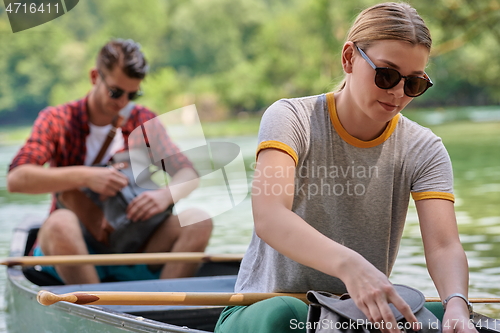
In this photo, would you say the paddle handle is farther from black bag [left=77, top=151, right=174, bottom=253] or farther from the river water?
the river water

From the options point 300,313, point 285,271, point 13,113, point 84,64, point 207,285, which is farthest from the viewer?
point 84,64

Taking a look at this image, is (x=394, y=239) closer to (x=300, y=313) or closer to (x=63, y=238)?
(x=300, y=313)

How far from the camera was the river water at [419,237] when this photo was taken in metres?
4.56

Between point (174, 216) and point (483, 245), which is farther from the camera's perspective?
point (483, 245)

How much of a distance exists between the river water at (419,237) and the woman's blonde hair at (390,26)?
7.70 ft

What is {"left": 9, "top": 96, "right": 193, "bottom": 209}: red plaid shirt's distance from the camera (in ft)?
10.9

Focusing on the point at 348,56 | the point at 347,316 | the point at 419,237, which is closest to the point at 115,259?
the point at 348,56

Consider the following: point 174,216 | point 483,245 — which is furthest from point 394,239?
point 483,245

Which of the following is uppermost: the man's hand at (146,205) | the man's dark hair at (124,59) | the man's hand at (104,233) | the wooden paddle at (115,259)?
the man's dark hair at (124,59)

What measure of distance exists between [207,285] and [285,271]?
1285 millimetres

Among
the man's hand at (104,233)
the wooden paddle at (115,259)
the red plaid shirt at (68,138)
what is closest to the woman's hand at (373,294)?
the wooden paddle at (115,259)

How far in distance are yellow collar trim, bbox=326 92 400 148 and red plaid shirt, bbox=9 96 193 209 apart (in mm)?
1812

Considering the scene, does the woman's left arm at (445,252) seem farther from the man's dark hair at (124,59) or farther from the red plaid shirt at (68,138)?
the man's dark hair at (124,59)

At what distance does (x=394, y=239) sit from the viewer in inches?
76.2
